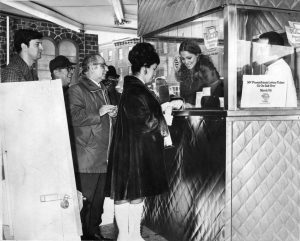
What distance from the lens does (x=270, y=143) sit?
268 centimetres

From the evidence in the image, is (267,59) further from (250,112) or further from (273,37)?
(250,112)

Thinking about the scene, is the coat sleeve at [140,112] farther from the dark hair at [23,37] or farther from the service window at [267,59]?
the dark hair at [23,37]

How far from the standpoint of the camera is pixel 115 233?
3.54 m

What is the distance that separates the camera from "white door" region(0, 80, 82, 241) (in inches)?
74.3

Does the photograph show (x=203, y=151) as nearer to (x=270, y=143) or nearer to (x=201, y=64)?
(x=270, y=143)

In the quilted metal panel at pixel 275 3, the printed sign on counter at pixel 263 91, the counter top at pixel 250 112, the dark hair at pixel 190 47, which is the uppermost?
the quilted metal panel at pixel 275 3

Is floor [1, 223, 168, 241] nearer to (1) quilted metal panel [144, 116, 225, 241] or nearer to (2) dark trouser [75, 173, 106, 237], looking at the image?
(1) quilted metal panel [144, 116, 225, 241]

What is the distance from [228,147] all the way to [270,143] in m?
0.36

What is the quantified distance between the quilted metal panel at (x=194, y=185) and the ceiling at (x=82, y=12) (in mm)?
2942

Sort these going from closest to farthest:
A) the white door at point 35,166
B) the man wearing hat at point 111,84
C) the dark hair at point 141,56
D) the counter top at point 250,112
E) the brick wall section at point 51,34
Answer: the white door at point 35,166 → the counter top at point 250,112 → the dark hair at point 141,56 → the man wearing hat at point 111,84 → the brick wall section at point 51,34

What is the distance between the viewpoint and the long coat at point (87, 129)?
10.4ft

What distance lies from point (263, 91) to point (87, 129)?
1498mm

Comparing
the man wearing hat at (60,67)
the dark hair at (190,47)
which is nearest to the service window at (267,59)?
the dark hair at (190,47)

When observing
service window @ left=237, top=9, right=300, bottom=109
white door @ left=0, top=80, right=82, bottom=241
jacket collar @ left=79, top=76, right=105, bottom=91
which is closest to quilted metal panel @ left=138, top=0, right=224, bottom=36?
service window @ left=237, top=9, right=300, bottom=109
